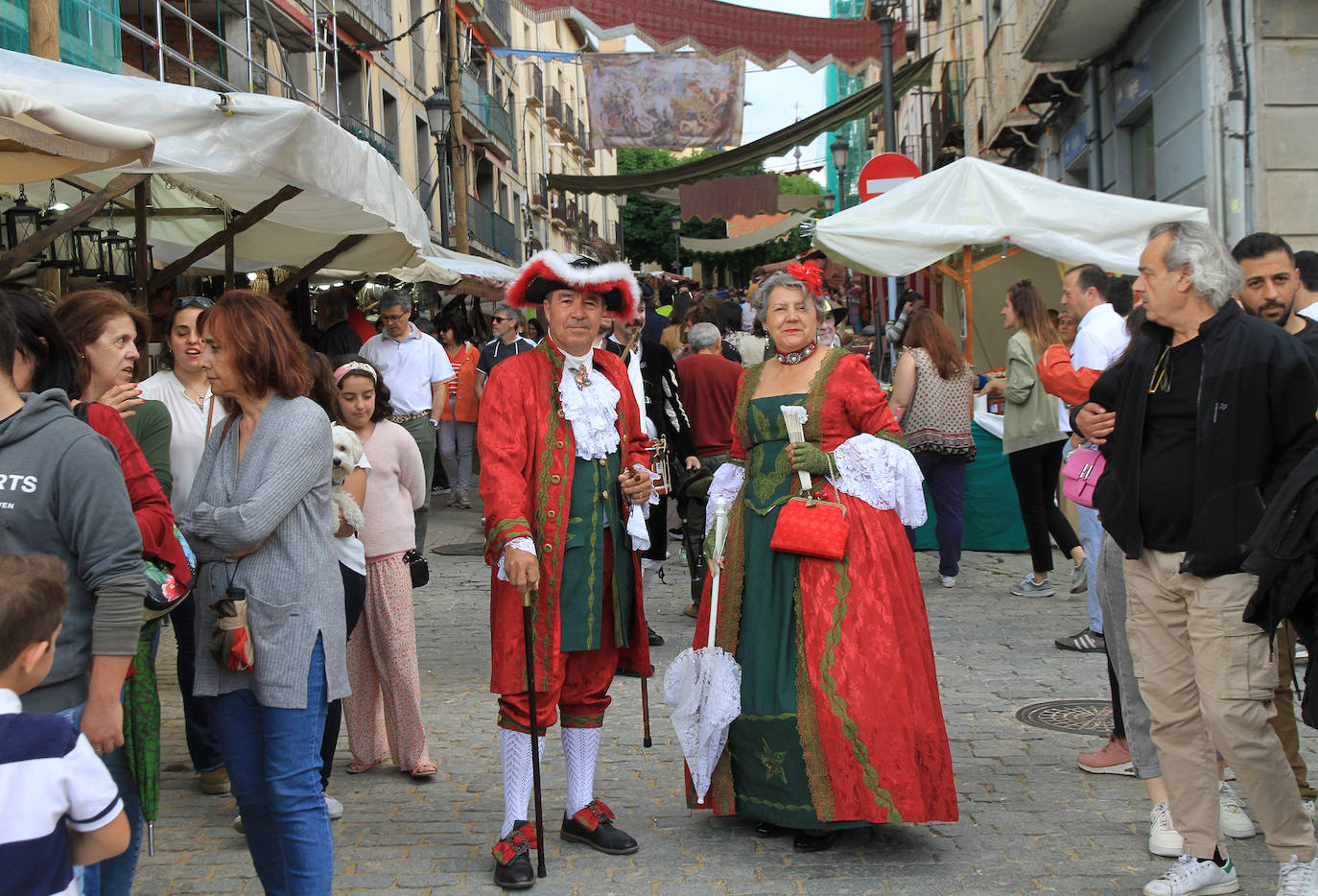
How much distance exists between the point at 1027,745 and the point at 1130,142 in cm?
1026

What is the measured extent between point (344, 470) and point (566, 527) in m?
0.85

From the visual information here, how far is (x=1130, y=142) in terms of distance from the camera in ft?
44.9

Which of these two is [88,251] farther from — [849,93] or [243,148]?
[849,93]

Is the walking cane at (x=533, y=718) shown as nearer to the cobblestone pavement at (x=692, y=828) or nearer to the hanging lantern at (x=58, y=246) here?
the cobblestone pavement at (x=692, y=828)

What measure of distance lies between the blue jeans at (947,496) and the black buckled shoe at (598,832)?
4.84m

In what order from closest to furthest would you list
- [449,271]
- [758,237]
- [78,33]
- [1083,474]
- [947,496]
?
[1083,474], [947,496], [78,33], [449,271], [758,237]

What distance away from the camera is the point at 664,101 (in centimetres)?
1448

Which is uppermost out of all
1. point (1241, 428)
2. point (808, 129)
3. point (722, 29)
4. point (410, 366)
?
point (722, 29)

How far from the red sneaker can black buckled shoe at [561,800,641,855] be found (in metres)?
1.83

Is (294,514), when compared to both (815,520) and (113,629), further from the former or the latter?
(815,520)

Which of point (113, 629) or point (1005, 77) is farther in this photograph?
point (1005, 77)

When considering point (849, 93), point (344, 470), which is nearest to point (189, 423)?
point (344, 470)

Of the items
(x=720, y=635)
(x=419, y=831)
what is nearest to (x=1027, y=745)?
(x=720, y=635)

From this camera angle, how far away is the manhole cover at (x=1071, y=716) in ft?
17.8
